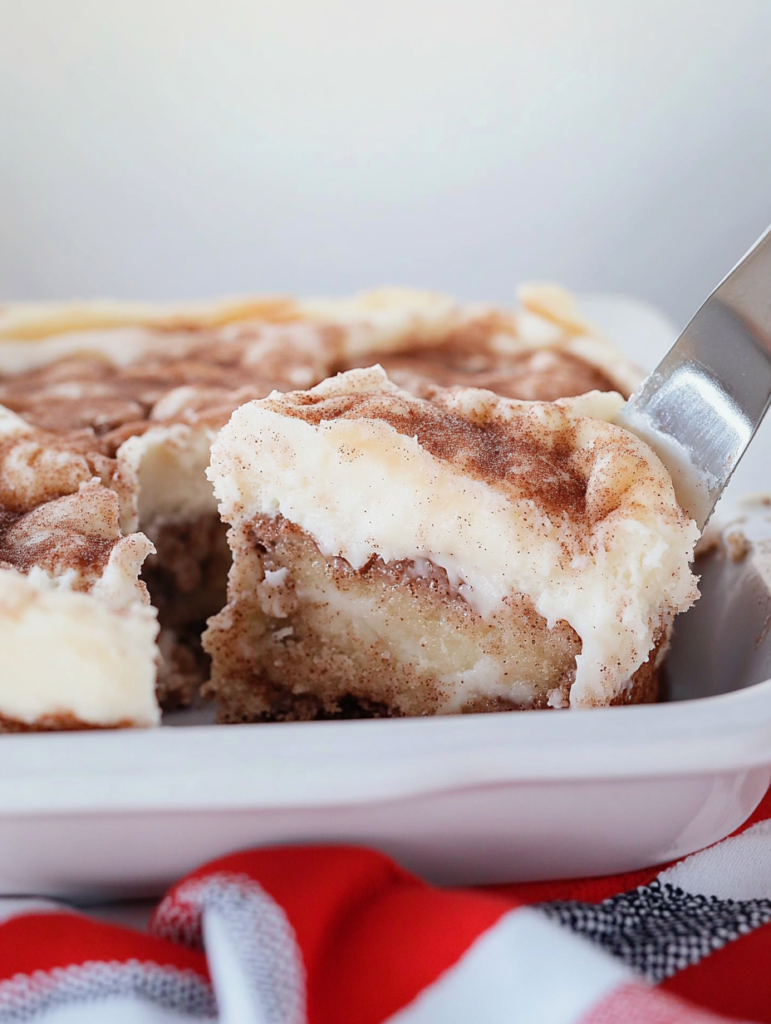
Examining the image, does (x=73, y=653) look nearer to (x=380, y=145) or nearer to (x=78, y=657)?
(x=78, y=657)

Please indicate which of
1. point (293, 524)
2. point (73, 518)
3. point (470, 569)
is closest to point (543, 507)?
point (470, 569)

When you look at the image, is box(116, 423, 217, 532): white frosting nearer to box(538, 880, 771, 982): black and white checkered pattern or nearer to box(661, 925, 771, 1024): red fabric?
box(538, 880, 771, 982): black and white checkered pattern

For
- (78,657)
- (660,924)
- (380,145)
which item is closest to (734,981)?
(660,924)

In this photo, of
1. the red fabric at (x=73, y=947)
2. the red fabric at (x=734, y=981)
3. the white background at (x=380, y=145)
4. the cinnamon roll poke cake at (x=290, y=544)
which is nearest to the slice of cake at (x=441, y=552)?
the cinnamon roll poke cake at (x=290, y=544)

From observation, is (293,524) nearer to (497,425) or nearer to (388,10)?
(497,425)

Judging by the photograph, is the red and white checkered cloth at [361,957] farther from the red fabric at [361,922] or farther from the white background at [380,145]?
the white background at [380,145]

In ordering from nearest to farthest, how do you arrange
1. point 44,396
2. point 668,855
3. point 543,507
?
point 668,855
point 543,507
point 44,396
